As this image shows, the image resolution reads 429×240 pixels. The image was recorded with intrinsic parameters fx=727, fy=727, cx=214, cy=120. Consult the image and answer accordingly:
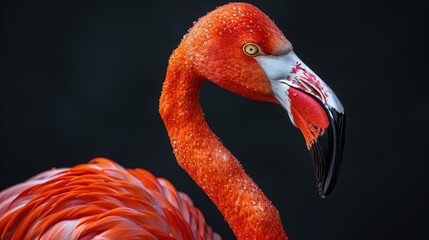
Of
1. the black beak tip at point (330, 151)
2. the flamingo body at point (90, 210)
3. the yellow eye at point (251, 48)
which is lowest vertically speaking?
the flamingo body at point (90, 210)

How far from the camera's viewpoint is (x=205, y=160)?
1.86 m

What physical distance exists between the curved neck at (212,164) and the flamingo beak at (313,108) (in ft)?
0.62

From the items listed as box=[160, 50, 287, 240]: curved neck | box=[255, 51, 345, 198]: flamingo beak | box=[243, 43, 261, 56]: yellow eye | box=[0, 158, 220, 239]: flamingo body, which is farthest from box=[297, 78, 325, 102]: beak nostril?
box=[0, 158, 220, 239]: flamingo body

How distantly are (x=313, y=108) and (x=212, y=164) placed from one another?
0.32m

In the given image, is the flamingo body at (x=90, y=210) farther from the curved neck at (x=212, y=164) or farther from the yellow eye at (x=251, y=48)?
the yellow eye at (x=251, y=48)

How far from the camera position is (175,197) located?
2156 millimetres

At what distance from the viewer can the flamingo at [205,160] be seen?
5.63 ft

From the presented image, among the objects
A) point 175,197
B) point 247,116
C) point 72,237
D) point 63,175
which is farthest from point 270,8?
point 72,237

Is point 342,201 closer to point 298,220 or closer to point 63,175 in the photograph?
point 298,220

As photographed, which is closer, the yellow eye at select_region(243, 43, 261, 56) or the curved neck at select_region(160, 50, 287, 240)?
the yellow eye at select_region(243, 43, 261, 56)

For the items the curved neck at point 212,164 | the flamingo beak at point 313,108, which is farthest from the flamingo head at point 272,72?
the curved neck at point 212,164

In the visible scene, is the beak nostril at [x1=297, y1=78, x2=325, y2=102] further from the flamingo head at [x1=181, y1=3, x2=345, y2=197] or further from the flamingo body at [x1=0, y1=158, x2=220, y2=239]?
the flamingo body at [x1=0, y1=158, x2=220, y2=239]

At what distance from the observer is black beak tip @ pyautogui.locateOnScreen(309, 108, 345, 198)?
168 cm

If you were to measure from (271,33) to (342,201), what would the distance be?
51.7 inches
